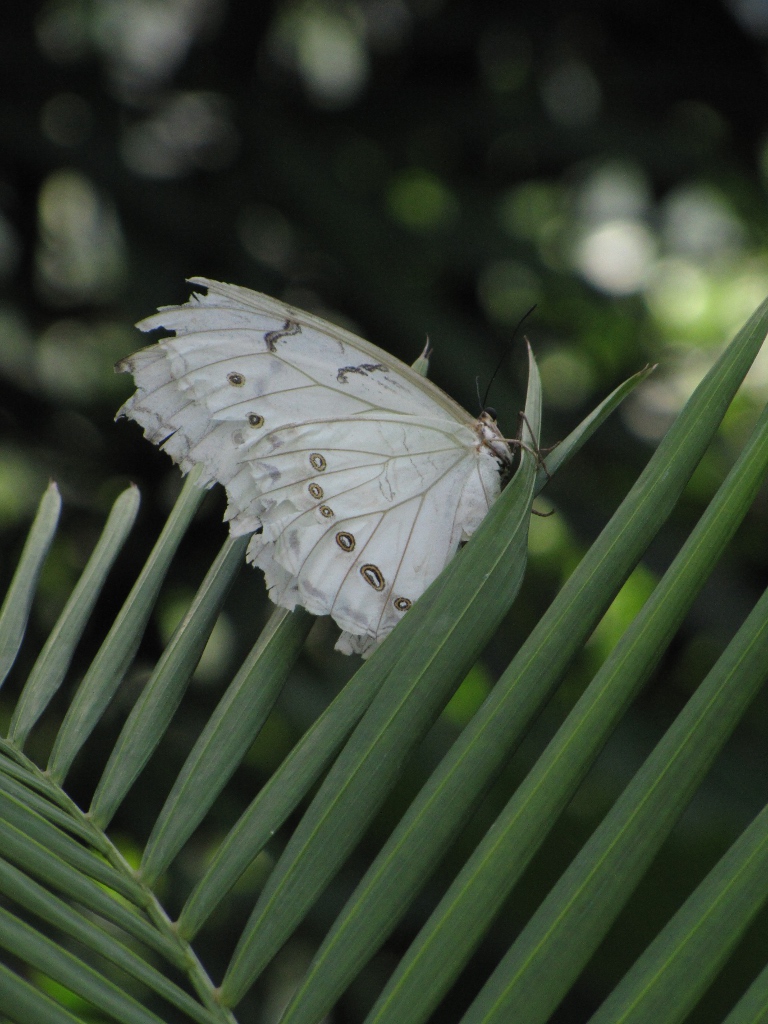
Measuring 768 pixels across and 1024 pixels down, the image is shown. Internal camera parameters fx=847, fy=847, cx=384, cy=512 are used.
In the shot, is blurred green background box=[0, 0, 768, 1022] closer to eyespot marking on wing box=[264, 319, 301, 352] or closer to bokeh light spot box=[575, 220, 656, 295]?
bokeh light spot box=[575, 220, 656, 295]

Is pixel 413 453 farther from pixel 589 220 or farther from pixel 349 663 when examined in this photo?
pixel 589 220

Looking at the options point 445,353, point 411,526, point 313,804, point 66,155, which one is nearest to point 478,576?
point 313,804

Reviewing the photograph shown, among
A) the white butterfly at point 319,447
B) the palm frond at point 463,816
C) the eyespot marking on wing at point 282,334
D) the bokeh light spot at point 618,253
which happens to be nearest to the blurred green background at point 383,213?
the bokeh light spot at point 618,253

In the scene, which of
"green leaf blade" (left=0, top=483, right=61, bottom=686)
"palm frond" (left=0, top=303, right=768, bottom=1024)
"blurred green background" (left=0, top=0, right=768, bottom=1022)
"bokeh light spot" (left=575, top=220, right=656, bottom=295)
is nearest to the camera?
"palm frond" (left=0, top=303, right=768, bottom=1024)

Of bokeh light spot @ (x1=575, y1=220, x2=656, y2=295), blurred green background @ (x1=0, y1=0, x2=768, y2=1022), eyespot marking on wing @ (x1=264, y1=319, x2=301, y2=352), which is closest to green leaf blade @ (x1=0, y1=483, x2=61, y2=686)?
eyespot marking on wing @ (x1=264, y1=319, x2=301, y2=352)

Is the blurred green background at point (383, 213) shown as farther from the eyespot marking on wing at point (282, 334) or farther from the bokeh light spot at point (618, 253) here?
the eyespot marking on wing at point (282, 334)
